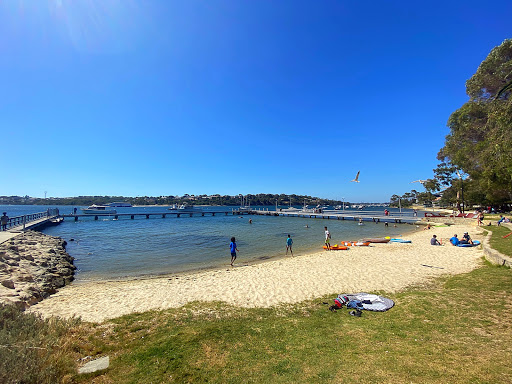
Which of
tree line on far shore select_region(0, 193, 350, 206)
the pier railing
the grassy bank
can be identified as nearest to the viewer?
the grassy bank

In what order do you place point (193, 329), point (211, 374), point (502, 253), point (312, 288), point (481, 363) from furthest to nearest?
point (502, 253) < point (312, 288) < point (193, 329) < point (211, 374) < point (481, 363)

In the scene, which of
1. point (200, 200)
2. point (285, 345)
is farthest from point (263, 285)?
point (200, 200)

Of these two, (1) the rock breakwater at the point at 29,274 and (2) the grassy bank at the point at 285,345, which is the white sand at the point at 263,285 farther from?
(2) the grassy bank at the point at 285,345

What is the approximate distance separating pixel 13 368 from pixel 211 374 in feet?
8.21

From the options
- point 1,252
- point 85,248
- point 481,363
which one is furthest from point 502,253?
point 85,248

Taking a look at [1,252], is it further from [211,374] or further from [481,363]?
[481,363]

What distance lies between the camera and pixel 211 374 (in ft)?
12.0

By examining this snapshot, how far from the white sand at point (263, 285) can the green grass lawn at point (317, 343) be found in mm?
1449

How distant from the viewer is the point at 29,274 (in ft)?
36.6

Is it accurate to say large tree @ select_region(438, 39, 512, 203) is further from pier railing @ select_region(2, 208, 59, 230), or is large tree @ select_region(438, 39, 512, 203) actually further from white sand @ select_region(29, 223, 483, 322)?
pier railing @ select_region(2, 208, 59, 230)

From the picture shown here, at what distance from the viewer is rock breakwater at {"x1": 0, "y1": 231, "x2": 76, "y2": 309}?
8.74 m

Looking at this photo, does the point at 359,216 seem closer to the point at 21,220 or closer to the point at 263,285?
the point at 263,285

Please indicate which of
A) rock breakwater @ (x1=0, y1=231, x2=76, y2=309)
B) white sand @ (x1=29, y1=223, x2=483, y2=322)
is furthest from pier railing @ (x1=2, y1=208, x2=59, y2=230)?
white sand @ (x1=29, y1=223, x2=483, y2=322)

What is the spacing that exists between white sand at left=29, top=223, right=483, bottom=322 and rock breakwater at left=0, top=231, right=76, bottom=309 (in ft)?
1.94
